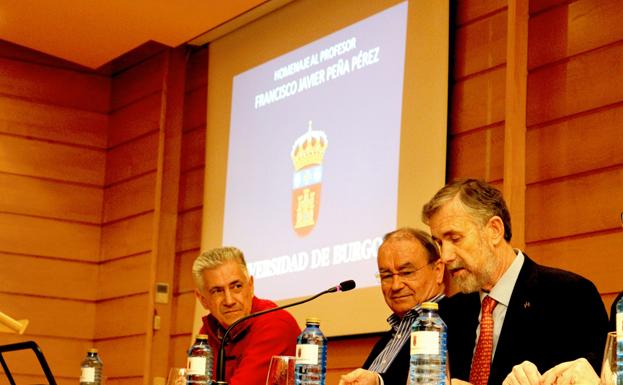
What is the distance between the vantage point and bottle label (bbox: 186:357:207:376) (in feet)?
9.42

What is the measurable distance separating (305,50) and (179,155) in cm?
144

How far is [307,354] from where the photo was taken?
2.55m

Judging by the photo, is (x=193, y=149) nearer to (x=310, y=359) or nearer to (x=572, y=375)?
(x=310, y=359)

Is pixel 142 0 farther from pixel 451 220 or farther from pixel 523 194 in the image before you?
pixel 451 220

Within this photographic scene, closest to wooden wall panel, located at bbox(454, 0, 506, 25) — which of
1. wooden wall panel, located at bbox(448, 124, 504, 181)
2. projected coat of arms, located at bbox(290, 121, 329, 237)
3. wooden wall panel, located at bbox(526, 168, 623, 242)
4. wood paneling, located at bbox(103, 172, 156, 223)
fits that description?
wooden wall panel, located at bbox(448, 124, 504, 181)

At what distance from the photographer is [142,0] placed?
5.97 meters

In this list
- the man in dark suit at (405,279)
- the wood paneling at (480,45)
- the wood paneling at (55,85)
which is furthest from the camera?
the wood paneling at (55,85)

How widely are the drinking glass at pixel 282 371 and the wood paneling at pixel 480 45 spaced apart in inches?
100

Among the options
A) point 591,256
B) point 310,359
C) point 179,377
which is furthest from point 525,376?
point 591,256

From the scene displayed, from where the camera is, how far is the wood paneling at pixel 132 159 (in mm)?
6992

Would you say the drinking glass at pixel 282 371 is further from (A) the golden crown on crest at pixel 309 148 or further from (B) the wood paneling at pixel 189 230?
(B) the wood paneling at pixel 189 230

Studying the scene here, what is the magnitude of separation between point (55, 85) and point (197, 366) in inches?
189

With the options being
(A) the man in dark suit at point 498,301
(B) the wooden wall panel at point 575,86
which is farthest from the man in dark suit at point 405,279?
(B) the wooden wall panel at point 575,86

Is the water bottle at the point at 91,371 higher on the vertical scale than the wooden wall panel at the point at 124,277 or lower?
lower
